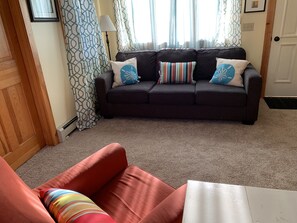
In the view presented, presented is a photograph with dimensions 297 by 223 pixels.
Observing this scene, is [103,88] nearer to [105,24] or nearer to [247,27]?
[105,24]

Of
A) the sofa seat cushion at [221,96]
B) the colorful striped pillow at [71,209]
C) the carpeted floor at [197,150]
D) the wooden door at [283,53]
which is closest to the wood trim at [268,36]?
the wooden door at [283,53]

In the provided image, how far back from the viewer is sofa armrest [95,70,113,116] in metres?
2.99

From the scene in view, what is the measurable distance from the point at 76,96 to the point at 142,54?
1235mm

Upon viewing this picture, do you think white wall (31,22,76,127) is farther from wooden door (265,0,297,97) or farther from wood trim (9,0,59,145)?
wooden door (265,0,297,97)

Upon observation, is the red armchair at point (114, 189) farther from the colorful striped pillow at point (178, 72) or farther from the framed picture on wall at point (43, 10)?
the colorful striped pillow at point (178, 72)

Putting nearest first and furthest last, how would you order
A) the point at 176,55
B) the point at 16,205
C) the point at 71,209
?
the point at 16,205 → the point at 71,209 → the point at 176,55

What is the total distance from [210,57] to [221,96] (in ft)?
2.63

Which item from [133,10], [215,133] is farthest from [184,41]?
[215,133]

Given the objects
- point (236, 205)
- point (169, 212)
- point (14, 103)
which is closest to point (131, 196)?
point (169, 212)

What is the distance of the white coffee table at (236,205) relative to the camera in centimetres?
87

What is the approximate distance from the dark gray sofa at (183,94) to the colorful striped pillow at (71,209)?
209 cm

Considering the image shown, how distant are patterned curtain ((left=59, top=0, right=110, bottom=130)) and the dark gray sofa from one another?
179 mm

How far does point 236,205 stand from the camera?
3.10 feet

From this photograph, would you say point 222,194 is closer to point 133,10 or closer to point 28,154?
point 28,154
